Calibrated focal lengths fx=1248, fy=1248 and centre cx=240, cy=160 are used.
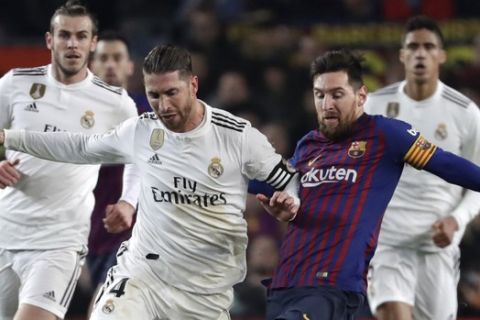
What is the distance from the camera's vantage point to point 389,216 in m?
8.36

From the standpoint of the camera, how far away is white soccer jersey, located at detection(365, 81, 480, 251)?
327 inches

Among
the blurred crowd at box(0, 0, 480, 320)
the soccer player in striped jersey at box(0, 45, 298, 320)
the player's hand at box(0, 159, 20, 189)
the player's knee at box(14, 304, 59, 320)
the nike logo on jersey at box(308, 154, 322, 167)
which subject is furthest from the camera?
the blurred crowd at box(0, 0, 480, 320)

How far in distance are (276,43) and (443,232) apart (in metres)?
4.80

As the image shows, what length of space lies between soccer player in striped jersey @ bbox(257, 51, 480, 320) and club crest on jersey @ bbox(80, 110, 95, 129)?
1430 millimetres

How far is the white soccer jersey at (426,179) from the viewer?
830 centimetres

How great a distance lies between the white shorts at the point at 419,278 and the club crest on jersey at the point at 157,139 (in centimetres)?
235

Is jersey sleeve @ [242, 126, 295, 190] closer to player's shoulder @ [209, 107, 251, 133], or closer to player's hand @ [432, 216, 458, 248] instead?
player's shoulder @ [209, 107, 251, 133]

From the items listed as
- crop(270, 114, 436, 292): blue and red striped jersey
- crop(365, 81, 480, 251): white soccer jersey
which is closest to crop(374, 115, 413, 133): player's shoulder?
crop(270, 114, 436, 292): blue and red striped jersey

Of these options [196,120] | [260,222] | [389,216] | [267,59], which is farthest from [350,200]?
[267,59]

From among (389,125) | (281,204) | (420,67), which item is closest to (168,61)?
(281,204)

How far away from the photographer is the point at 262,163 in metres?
6.51

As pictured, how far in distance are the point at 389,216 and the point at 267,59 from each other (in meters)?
4.02

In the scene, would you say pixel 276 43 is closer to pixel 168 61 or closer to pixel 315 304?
pixel 168 61

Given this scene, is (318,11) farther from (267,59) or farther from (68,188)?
(68,188)
